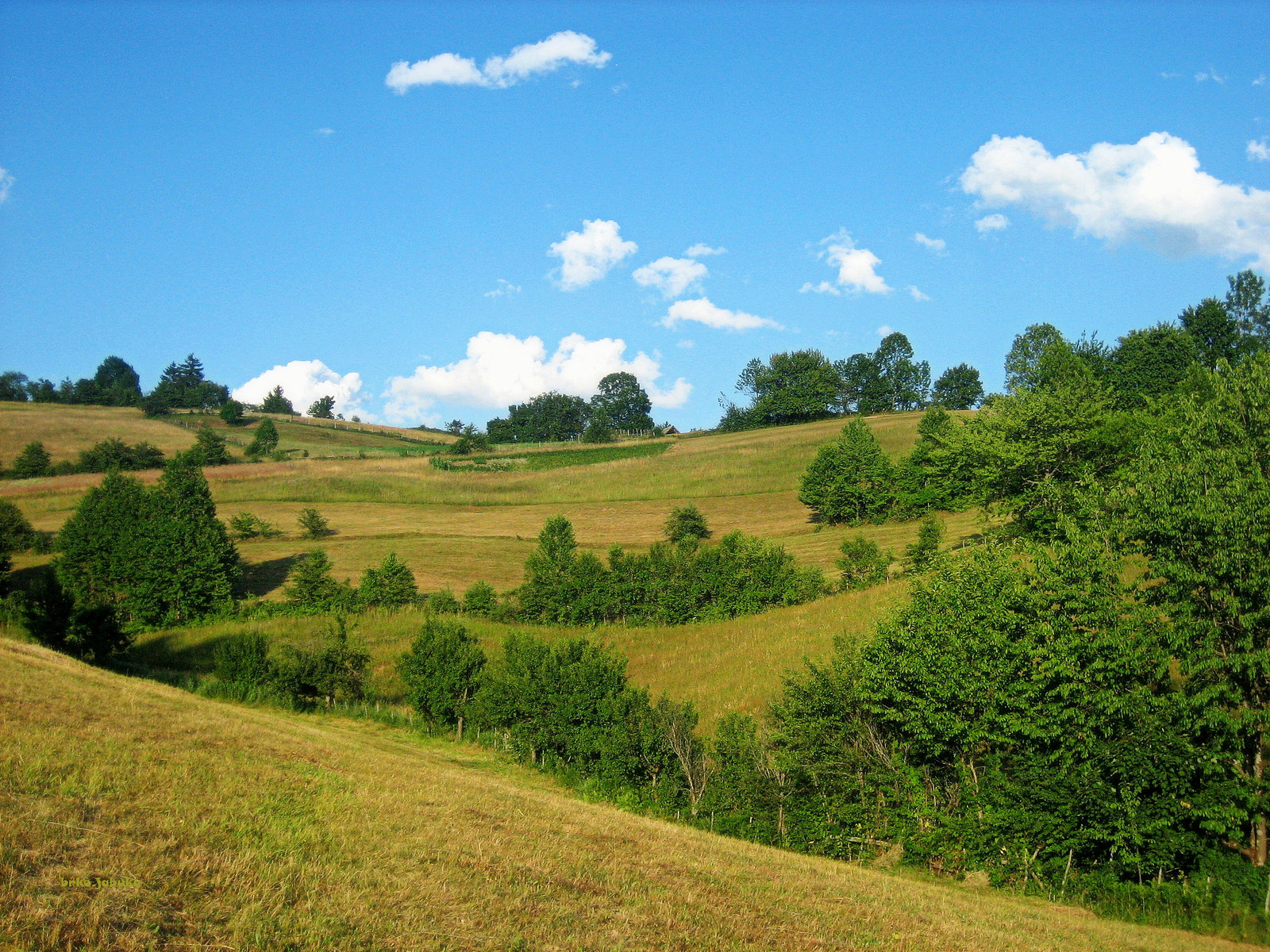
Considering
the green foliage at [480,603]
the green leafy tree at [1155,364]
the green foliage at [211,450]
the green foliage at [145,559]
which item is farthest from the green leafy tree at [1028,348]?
the green foliage at [211,450]

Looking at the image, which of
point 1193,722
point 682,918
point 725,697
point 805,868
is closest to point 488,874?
point 682,918

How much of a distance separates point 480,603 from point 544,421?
119 meters

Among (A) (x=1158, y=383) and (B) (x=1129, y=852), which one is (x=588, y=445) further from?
(B) (x=1129, y=852)

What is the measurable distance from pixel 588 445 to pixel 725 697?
97213 millimetres

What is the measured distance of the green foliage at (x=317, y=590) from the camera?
54969mm

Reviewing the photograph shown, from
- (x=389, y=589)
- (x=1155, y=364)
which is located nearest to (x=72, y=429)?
(x=389, y=589)

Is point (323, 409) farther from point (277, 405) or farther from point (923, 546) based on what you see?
point (923, 546)

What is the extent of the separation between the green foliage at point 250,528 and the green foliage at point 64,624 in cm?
3028

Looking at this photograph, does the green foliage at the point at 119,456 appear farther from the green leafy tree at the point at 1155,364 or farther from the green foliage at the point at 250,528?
the green leafy tree at the point at 1155,364

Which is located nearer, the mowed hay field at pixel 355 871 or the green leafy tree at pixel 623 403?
the mowed hay field at pixel 355 871

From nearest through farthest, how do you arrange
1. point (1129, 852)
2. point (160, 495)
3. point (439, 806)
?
point (439, 806) < point (1129, 852) < point (160, 495)

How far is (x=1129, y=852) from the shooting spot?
1812cm

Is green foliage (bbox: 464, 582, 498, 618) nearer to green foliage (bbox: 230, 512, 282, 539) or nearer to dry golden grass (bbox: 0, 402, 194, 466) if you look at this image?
green foliage (bbox: 230, 512, 282, 539)

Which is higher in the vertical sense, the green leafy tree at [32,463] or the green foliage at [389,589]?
the green leafy tree at [32,463]
